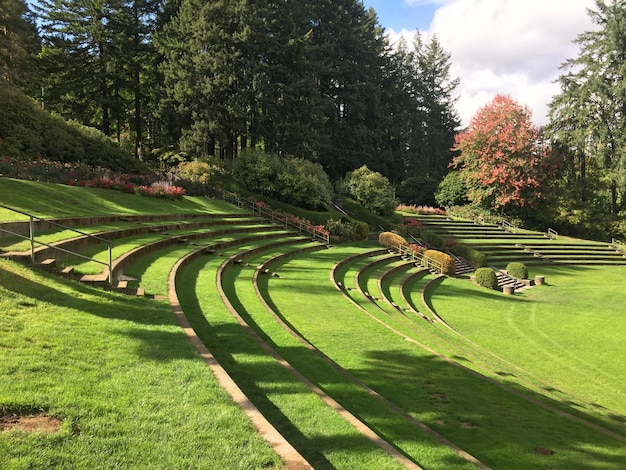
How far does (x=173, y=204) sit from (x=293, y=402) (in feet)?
58.9

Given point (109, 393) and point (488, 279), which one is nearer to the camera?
point (109, 393)

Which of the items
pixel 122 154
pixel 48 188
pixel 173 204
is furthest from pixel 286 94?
pixel 48 188

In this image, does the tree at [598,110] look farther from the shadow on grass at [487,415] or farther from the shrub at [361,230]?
the shadow on grass at [487,415]

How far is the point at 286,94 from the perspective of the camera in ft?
117

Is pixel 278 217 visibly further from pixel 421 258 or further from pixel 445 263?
pixel 445 263

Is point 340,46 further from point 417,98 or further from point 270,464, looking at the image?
point 270,464

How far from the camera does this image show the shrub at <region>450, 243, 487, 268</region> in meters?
27.1

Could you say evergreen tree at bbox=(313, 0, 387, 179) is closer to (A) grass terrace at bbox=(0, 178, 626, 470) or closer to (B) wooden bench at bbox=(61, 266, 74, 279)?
(A) grass terrace at bbox=(0, 178, 626, 470)

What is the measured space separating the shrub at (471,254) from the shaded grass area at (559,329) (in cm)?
429

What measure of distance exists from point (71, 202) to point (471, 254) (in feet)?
77.8

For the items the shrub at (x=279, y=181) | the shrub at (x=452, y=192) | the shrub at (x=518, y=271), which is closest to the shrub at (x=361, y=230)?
the shrub at (x=279, y=181)

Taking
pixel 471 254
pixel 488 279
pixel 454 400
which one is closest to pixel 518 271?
pixel 471 254

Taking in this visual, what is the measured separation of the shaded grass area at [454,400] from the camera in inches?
209

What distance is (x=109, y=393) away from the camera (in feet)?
13.6
